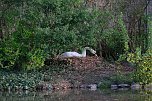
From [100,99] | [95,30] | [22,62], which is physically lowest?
[100,99]

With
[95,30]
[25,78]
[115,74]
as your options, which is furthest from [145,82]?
[25,78]

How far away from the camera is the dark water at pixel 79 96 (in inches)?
552

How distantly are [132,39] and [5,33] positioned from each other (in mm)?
5451

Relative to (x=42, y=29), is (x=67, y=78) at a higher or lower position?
lower

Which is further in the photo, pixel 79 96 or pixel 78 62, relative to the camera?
pixel 78 62

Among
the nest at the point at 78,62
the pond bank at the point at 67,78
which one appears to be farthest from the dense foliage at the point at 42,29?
the nest at the point at 78,62

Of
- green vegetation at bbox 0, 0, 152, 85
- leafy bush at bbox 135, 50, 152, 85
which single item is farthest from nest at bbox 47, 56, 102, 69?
leafy bush at bbox 135, 50, 152, 85

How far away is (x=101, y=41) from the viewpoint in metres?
21.2

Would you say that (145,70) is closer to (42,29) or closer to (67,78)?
(67,78)

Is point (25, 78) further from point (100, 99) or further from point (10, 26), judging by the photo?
point (100, 99)

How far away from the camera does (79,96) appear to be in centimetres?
1479

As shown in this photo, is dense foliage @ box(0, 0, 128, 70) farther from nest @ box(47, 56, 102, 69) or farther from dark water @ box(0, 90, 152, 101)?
dark water @ box(0, 90, 152, 101)

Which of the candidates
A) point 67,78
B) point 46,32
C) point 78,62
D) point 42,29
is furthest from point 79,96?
point 78,62

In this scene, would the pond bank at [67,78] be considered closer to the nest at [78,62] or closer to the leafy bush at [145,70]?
the nest at [78,62]
